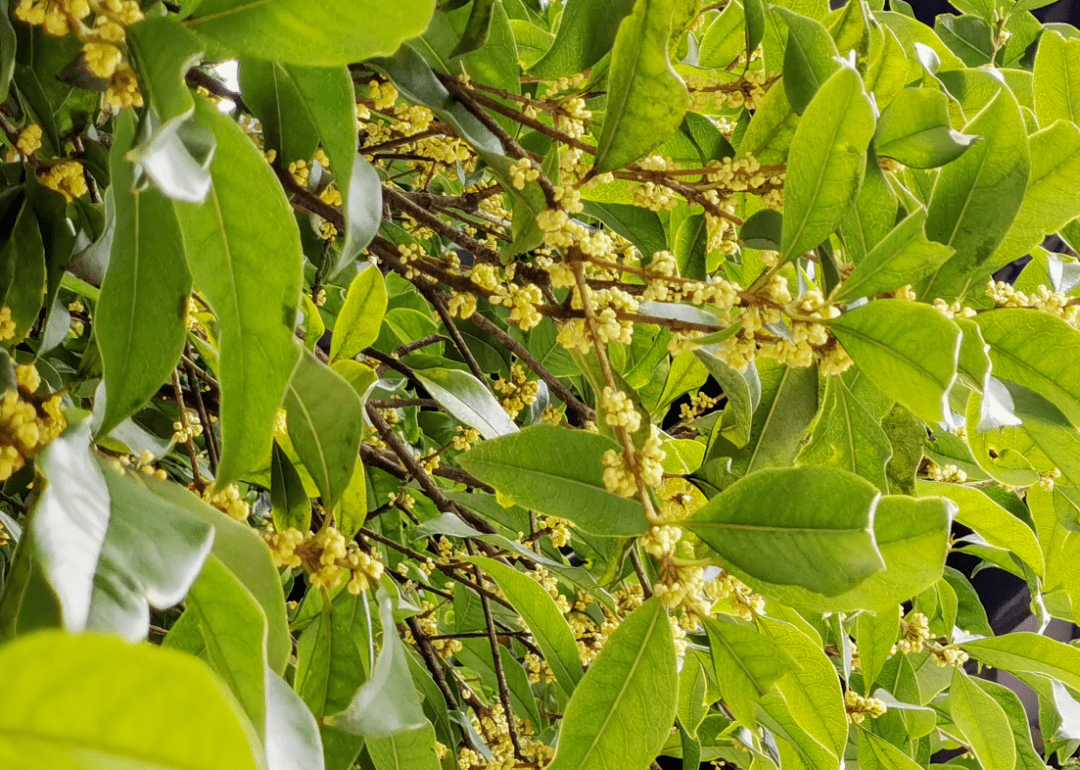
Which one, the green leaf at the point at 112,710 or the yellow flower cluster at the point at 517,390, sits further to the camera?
the yellow flower cluster at the point at 517,390

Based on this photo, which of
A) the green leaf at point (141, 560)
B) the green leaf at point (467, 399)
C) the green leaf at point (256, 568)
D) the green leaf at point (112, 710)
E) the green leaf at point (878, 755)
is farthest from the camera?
the green leaf at point (878, 755)

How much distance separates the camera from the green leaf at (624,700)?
20.4 inches

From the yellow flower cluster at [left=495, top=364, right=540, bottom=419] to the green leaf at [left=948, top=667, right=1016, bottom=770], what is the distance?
1.91ft

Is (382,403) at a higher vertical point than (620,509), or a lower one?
lower

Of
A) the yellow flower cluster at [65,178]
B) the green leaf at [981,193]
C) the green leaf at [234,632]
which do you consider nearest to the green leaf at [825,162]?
the green leaf at [981,193]

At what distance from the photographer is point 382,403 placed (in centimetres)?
94

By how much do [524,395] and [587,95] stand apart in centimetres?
37

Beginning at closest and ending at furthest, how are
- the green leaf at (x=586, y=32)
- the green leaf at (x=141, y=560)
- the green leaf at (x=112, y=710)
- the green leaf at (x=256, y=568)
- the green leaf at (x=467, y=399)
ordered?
1. the green leaf at (x=112, y=710)
2. the green leaf at (x=141, y=560)
3. the green leaf at (x=256, y=568)
4. the green leaf at (x=586, y=32)
5. the green leaf at (x=467, y=399)

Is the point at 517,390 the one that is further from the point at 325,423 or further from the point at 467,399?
the point at 325,423

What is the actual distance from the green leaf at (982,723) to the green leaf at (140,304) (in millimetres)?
932

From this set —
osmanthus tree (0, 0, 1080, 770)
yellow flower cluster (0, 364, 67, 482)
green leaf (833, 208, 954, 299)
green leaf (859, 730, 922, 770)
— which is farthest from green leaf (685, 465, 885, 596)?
green leaf (859, 730, 922, 770)

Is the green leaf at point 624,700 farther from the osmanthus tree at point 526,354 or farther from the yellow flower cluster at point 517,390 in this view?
the yellow flower cluster at point 517,390

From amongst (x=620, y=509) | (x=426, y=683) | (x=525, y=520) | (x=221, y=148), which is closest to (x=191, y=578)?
(x=221, y=148)

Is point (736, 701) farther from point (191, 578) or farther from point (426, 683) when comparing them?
point (191, 578)
